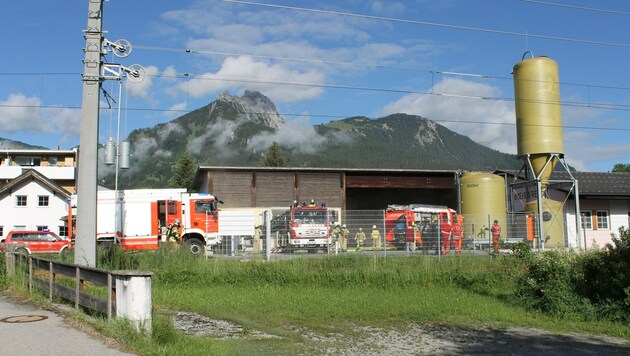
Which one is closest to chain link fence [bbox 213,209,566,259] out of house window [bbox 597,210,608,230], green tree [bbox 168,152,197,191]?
house window [bbox 597,210,608,230]

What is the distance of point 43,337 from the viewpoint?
7.88 meters

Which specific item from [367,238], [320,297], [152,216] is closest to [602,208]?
[367,238]

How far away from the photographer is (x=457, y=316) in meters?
12.1

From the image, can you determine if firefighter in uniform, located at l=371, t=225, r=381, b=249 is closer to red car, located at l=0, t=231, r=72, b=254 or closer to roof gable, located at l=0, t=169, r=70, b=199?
red car, located at l=0, t=231, r=72, b=254

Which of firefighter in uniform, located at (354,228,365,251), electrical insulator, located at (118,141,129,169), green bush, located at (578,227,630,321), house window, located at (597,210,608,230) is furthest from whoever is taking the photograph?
house window, located at (597,210,608,230)

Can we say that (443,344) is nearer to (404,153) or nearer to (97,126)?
(97,126)

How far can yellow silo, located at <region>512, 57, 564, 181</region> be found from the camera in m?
25.2

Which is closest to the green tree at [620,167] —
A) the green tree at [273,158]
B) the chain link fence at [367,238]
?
the green tree at [273,158]

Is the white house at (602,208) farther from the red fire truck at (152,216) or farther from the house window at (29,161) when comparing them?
the house window at (29,161)

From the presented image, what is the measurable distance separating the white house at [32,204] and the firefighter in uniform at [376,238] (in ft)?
136

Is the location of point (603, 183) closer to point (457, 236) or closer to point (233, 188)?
point (457, 236)

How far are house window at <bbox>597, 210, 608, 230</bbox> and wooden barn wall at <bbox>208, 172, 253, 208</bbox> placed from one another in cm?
2275

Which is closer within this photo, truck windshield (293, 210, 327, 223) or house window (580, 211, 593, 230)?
truck windshield (293, 210, 327, 223)

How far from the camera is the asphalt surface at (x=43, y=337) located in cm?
709
